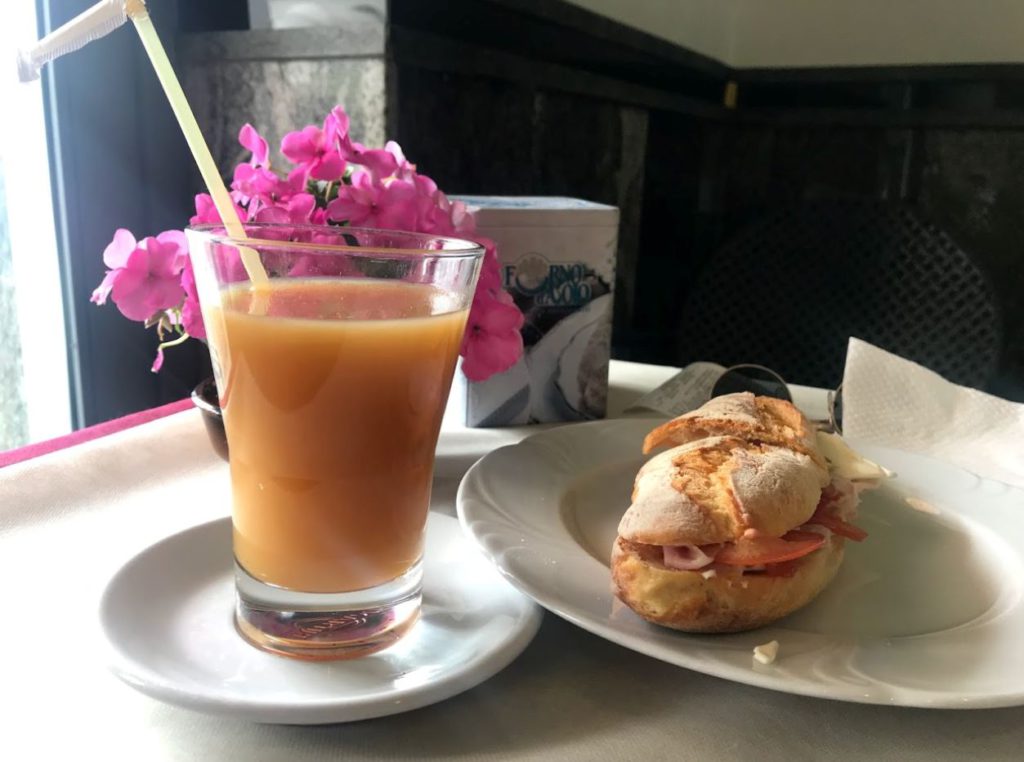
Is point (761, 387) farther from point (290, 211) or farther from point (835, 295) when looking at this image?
point (835, 295)

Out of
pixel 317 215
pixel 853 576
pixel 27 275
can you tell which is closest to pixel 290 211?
pixel 317 215

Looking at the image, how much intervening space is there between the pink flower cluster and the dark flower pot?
2.0 inches

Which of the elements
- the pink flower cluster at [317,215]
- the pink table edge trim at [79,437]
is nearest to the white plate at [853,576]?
the pink flower cluster at [317,215]

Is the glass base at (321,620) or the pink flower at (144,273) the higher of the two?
the pink flower at (144,273)

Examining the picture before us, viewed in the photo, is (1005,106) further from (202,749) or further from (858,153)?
(202,749)

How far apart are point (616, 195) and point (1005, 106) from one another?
110 centimetres

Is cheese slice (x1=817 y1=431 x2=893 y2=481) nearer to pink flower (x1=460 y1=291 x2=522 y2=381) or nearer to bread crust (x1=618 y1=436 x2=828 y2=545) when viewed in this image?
bread crust (x1=618 y1=436 x2=828 y2=545)

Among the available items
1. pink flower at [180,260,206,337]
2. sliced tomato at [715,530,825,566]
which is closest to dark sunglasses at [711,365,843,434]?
sliced tomato at [715,530,825,566]

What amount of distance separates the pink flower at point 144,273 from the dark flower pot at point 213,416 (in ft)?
0.32

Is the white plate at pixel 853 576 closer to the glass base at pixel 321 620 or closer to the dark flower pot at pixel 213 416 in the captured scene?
the glass base at pixel 321 620

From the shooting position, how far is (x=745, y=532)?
519 mm

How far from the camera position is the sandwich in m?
0.49

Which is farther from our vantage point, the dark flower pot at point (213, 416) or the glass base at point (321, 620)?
the dark flower pot at point (213, 416)

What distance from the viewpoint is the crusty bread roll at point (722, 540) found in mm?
494
